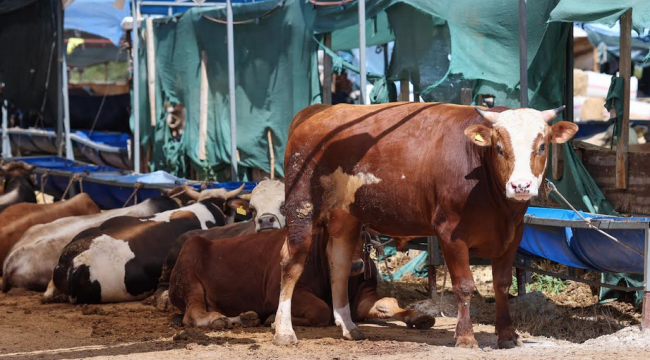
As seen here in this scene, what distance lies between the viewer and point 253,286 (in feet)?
28.9

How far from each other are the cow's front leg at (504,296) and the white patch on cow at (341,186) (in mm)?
1098

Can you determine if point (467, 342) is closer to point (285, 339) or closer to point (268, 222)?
point (285, 339)

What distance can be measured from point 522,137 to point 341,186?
1594mm

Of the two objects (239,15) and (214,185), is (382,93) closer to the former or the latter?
(214,185)

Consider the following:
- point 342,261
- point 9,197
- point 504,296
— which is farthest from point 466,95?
point 9,197

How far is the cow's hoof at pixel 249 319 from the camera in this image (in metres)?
8.48

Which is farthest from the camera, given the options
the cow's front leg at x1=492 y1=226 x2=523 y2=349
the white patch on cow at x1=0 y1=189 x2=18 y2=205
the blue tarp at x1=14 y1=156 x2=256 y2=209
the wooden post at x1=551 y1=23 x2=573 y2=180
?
the white patch on cow at x1=0 y1=189 x2=18 y2=205

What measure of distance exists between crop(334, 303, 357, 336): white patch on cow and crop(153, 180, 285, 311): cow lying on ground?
1.66m

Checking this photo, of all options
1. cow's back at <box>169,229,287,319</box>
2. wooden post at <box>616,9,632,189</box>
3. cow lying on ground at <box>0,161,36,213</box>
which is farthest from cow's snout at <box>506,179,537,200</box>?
cow lying on ground at <box>0,161,36,213</box>

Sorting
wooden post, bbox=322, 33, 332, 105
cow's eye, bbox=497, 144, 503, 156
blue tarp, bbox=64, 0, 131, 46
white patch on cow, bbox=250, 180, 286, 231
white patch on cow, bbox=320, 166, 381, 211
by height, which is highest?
blue tarp, bbox=64, 0, 131, 46

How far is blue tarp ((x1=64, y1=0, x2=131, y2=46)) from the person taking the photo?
22406 mm

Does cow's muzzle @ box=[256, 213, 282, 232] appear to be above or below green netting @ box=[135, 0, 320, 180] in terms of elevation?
below

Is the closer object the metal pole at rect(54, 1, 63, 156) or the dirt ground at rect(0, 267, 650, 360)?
the dirt ground at rect(0, 267, 650, 360)

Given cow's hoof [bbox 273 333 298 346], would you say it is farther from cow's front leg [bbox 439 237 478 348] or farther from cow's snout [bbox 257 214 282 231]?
cow's snout [bbox 257 214 282 231]
